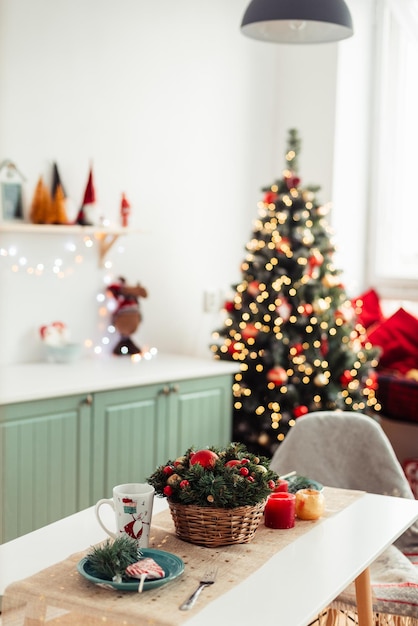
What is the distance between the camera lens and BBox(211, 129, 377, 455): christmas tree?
412cm

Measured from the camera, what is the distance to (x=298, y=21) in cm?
256

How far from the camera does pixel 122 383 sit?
11.3 feet

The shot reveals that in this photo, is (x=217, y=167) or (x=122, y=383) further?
(x=217, y=167)

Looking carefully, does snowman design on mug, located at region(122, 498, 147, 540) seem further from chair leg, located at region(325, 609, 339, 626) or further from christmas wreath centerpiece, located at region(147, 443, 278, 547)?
chair leg, located at region(325, 609, 339, 626)

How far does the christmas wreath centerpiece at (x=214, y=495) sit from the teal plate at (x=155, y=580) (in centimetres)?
11

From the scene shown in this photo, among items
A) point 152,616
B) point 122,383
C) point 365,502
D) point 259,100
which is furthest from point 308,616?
point 259,100

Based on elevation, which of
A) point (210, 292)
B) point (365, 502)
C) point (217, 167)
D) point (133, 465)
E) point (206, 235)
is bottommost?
point (133, 465)

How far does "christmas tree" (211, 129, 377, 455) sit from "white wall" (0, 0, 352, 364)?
17.5 inches

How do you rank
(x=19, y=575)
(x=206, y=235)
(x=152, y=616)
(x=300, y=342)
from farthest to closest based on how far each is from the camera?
(x=206, y=235) → (x=300, y=342) → (x=19, y=575) → (x=152, y=616)

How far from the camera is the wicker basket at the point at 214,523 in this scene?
5.90 feet

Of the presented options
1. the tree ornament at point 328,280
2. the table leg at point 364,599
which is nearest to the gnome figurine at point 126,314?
the tree ornament at point 328,280

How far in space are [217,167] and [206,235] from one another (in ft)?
1.16

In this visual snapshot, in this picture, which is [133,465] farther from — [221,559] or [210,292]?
[221,559]

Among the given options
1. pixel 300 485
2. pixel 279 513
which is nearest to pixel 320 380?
pixel 300 485
